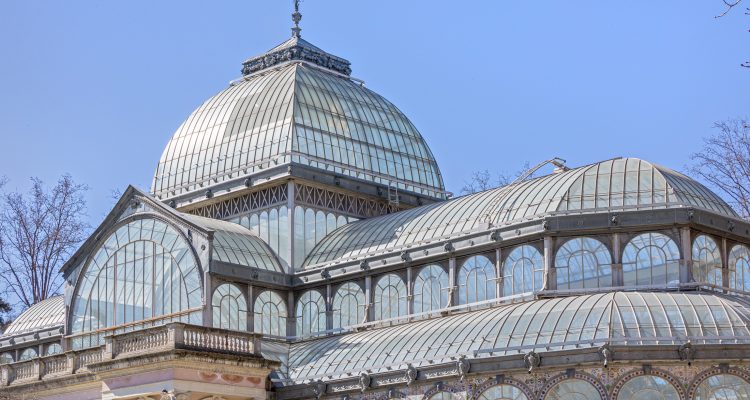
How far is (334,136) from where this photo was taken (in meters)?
70.3

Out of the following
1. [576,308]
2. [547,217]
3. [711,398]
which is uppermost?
[547,217]

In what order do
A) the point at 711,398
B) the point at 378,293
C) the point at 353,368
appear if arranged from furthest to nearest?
the point at 378,293
the point at 353,368
the point at 711,398

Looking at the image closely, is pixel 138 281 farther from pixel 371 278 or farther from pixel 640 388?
pixel 640 388

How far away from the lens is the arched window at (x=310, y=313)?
209 ft

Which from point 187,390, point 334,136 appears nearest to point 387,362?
point 187,390

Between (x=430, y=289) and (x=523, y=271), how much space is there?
15.7 ft

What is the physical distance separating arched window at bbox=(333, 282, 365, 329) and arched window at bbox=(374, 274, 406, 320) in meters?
0.82

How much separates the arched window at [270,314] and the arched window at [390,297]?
4676 mm

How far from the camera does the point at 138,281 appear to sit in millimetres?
63125

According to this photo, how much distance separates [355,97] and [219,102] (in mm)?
6458

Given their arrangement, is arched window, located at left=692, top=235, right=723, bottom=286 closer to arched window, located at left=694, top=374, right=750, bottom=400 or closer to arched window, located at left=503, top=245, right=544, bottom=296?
arched window, located at left=503, top=245, right=544, bottom=296

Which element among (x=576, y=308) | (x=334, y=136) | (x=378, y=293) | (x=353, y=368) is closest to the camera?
(x=576, y=308)

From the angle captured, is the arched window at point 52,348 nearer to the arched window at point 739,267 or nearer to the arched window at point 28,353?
the arched window at point 28,353

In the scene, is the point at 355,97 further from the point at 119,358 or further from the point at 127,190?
the point at 119,358
